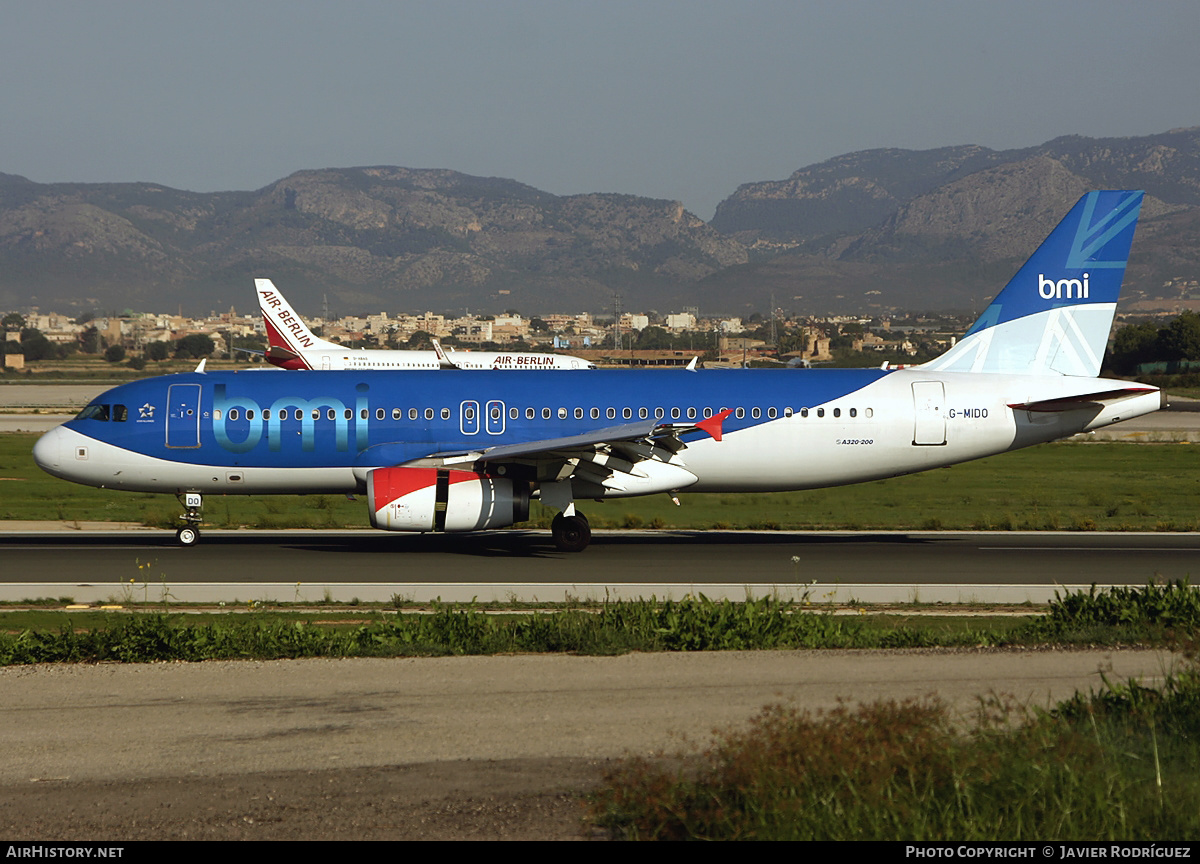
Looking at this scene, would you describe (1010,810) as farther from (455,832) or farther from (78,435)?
(78,435)

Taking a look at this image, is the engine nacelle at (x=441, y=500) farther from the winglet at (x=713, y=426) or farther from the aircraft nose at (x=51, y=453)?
the aircraft nose at (x=51, y=453)

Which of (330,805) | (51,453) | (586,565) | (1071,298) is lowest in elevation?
(586,565)

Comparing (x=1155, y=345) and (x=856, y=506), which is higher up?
(x=1155, y=345)

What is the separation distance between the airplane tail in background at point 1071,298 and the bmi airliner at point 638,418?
34 mm

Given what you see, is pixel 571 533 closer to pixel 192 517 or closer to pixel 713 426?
pixel 713 426

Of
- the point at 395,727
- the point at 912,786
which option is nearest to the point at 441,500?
the point at 395,727

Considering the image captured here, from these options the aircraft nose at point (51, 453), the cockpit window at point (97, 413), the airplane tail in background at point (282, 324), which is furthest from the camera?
the airplane tail in background at point (282, 324)

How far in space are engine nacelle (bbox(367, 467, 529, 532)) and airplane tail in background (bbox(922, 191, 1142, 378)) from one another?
11.7m

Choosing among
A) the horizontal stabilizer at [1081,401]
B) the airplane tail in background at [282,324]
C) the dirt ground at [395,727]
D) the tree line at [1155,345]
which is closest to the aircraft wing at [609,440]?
the horizontal stabilizer at [1081,401]

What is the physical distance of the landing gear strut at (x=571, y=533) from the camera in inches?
1010

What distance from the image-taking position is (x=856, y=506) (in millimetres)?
35469

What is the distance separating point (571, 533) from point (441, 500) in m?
3.22

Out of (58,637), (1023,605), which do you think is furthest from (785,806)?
(1023,605)

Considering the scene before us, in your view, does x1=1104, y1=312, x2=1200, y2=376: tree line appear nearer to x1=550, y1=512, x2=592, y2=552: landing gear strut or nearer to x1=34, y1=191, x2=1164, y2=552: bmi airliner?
x1=34, y1=191, x2=1164, y2=552: bmi airliner
